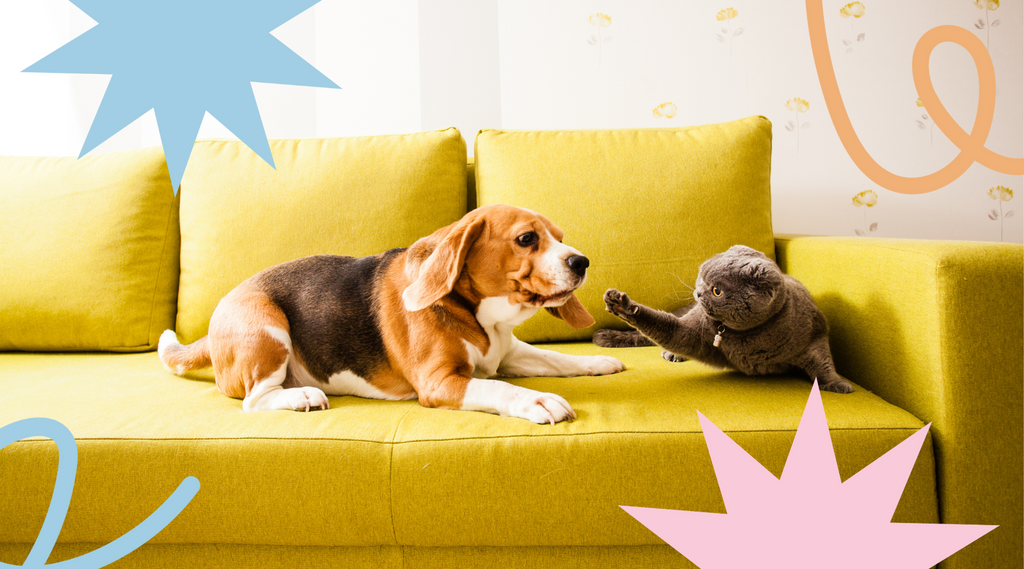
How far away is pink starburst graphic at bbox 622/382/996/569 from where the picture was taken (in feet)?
2.88

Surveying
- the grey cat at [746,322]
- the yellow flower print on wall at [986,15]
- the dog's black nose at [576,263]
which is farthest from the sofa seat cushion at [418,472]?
the yellow flower print on wall at [986,15]

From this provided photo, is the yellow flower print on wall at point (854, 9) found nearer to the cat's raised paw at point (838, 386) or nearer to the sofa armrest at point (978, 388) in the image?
the sofa armrest at point (978, 388)

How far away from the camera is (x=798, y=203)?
6.89ft

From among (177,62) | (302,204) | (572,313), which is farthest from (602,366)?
(177,62)

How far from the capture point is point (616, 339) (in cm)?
155

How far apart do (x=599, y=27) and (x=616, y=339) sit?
1212 mm

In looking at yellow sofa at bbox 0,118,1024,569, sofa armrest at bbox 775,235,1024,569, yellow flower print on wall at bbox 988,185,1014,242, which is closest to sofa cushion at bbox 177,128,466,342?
yellow sofa at bbox 0,118,1024,569

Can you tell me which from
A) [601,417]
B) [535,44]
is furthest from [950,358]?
[535,44]

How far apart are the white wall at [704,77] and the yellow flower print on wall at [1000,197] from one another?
0.06ft

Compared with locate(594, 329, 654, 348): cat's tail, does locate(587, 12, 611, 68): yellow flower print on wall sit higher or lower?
higher

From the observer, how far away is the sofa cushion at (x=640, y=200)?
1.54 metres

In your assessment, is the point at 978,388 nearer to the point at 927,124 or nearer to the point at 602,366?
the point at 602,366

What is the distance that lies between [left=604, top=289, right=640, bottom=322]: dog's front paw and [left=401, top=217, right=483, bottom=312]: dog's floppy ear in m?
0.29

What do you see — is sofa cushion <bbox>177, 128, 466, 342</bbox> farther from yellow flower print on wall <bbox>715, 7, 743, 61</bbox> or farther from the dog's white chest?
yellow flower print on wall <bbox>715, 7, 743, 61</bbox>
